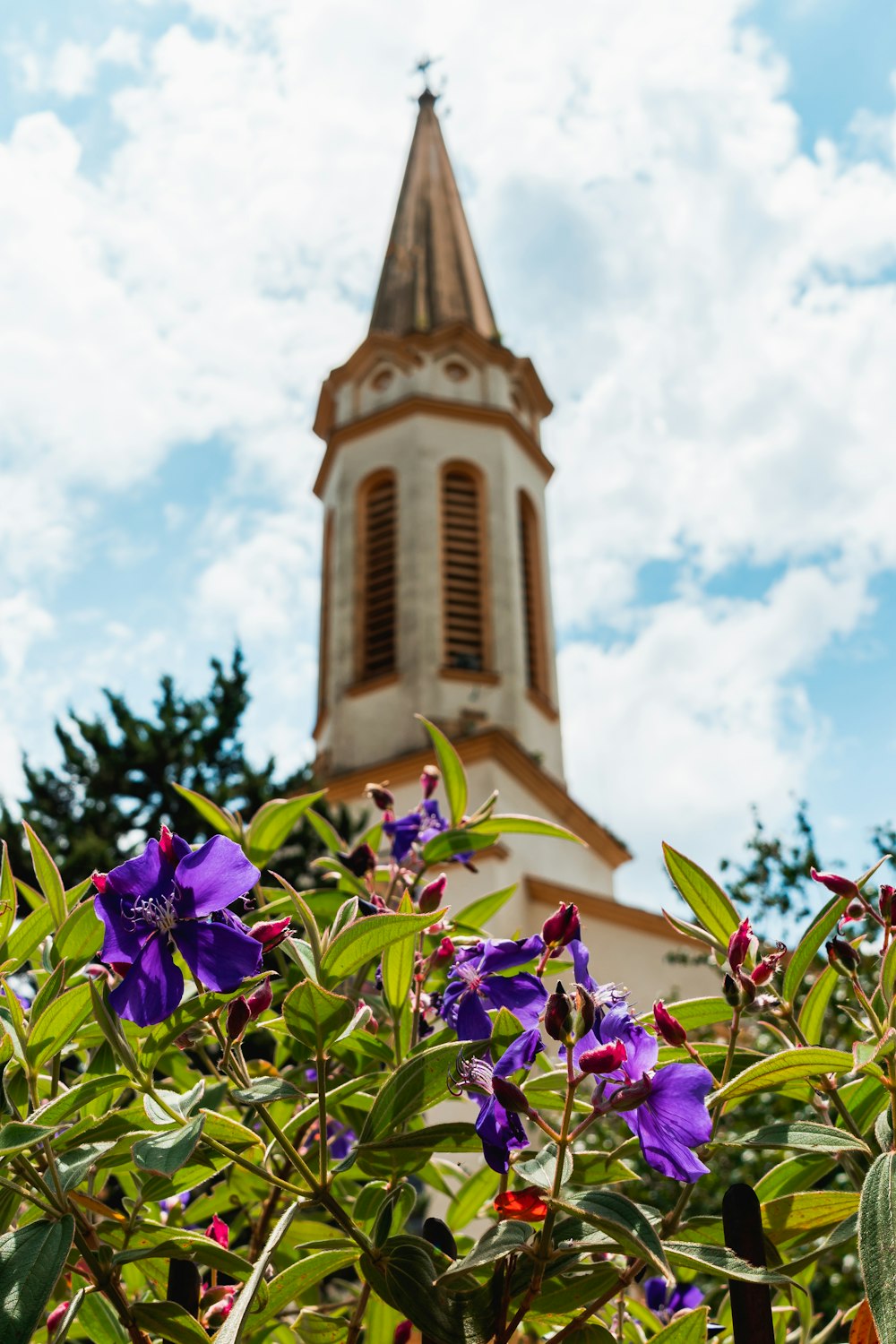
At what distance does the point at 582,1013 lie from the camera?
1130mm

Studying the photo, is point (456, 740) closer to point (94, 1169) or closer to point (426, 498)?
point (426, 498)

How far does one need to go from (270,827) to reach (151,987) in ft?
2.57

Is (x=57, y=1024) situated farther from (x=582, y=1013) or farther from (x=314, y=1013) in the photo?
(x=582, y=1013)

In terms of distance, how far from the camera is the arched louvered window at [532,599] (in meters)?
16.2

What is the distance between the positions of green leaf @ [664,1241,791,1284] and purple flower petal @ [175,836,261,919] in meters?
0.56

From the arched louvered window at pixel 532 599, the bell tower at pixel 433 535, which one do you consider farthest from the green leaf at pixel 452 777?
the arched louvered window at pixel 532 599

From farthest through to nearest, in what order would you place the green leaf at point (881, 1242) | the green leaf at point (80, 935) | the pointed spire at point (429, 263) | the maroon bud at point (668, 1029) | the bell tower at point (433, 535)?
the pointed spire at point (429, 263), the bell tower at point (433, 535), the green leaf at point (80, 935), the maroon bud at point (668, 1029), the green leaf at point (881, 1242)

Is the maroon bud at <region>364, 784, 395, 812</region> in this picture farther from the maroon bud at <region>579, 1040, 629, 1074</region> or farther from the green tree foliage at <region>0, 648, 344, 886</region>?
the green tree foliage at <region>0, 648, 344, 886</region>

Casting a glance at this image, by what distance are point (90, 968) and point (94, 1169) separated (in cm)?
23

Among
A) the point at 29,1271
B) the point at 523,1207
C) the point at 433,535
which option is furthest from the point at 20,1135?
the point at 433,535

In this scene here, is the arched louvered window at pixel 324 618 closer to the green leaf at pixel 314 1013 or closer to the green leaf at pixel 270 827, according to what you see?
the green leaf at pixel 270 827

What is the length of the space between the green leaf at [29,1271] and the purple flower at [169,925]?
204mm

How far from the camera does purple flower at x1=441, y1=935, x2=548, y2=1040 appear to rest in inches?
51.0

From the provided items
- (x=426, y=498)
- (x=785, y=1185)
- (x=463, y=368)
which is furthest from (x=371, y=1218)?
(x=463, y=368)
